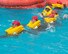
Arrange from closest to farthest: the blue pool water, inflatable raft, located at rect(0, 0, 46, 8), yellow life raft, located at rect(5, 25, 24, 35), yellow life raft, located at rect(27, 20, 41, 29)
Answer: the blue pool water < yellow life raft, located at rect(5, 25, 24, 35) < yellow life raft, located at rect(27, 20, 41, 29) < inflatable raft, located at rect(0, 0, 46, 8)

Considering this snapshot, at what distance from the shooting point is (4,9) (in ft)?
60.7

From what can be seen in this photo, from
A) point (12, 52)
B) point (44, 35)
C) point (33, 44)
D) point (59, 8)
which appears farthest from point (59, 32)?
point (59, 8)

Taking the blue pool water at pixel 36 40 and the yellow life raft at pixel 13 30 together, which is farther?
the yellow life raft at pixel 13 30

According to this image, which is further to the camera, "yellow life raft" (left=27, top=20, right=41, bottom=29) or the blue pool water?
"yellow life raft" (left=27, top=20, right=41, bottom=29)

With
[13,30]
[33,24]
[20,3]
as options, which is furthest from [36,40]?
[20,3]

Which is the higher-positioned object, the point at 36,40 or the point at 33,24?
the point at 33,24

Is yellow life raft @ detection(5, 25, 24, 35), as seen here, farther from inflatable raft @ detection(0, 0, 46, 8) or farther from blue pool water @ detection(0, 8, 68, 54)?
inflatable raft @ detection(0, 0, 46, 8)

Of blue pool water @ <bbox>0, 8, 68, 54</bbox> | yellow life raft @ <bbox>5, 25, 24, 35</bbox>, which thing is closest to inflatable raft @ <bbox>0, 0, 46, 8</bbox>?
blue pool water @ <bbox>0, 8, 68, 54</bbox>

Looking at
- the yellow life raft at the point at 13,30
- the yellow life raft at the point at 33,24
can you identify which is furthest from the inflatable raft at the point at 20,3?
the yellow life raft at the point at 13,30

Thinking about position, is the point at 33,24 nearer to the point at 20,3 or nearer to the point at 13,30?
the point at 13,30

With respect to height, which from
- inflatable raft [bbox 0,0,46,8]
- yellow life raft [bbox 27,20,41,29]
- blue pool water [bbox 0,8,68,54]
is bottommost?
blue pool water [bbox 0,8,68,54]

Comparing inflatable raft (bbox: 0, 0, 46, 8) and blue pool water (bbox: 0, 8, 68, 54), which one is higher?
inflatable raft (bbox: 0, 0, 46, 8)

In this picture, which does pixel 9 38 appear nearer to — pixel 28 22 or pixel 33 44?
pixel 33 44

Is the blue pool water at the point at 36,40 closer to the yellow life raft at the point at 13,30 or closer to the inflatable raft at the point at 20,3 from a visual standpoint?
the yellow life raft at the point at 13,30
